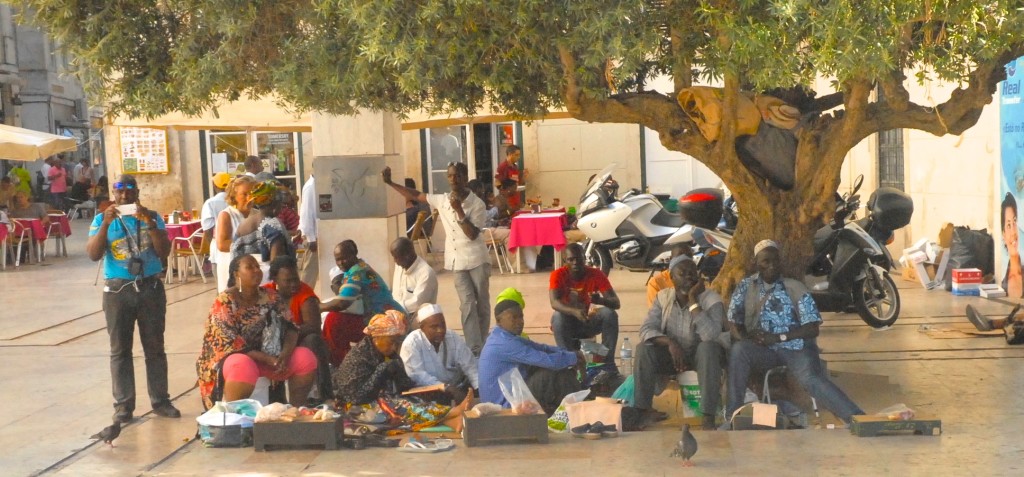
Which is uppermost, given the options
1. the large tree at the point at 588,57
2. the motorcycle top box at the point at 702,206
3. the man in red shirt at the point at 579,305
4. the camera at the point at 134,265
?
the large tree at the point at 588,57

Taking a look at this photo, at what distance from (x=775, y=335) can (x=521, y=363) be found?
160cm

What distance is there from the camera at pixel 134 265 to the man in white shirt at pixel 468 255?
2820 millimetres

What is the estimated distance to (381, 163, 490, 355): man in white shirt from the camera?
32.3 feet

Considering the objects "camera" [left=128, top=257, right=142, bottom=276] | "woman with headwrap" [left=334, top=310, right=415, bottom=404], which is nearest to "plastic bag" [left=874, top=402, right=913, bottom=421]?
"woman with headwrap" [left=334, top=310, right=415, bottom=404]

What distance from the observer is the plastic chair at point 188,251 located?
1638 cm

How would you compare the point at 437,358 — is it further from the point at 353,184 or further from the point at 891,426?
the point at 353,184

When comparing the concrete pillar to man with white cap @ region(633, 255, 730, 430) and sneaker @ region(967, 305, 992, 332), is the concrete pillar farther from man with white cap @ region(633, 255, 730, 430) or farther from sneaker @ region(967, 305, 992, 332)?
sneaker @ region(967, 305, 992, 332)

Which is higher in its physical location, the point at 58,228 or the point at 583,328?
the point at 58,228

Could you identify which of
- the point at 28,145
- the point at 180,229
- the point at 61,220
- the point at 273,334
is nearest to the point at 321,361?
the point at 273,334

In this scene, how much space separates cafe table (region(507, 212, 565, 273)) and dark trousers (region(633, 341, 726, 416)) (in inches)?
315

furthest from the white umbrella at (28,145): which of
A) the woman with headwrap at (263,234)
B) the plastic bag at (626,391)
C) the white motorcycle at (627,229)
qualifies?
the plastic bag at (626,391)

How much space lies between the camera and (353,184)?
11.9 meters

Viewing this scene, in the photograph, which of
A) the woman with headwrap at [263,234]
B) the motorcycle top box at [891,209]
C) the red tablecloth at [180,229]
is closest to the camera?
the woman with headwrap at [263,234]

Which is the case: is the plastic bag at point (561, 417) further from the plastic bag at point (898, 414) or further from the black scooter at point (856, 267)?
the black scooter at point (856, 267)
